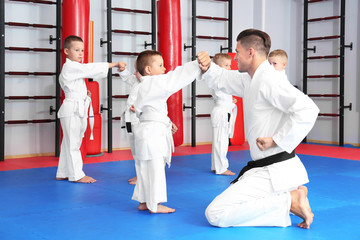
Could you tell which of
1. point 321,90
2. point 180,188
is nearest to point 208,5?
point 321,90

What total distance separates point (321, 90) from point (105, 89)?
3.73 meters

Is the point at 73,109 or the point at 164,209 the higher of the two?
the point at 73,109

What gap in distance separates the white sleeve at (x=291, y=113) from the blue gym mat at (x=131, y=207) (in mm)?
546

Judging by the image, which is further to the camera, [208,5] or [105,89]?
[208,5]

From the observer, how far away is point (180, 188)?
13.2 feet

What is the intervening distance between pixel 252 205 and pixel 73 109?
2.24 m

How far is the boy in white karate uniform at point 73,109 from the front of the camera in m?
4.34

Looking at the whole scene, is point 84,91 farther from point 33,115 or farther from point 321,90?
point 321,90

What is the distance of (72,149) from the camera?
14.5 ft

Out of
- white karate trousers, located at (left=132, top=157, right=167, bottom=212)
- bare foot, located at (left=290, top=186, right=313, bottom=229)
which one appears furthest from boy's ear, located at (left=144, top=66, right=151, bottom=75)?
bare foot, located at (left=290, top=186, right=313, bottom=229)

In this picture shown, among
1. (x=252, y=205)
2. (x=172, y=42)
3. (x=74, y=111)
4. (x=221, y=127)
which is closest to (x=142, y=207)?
(x=252, y=205)

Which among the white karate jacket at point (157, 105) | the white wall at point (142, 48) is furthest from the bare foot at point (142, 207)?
the white wall at point (142, 48)

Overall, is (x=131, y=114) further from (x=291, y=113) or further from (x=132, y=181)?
(x=291, y=113)

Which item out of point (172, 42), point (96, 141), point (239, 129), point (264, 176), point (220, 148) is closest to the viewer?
point (264, 176)
